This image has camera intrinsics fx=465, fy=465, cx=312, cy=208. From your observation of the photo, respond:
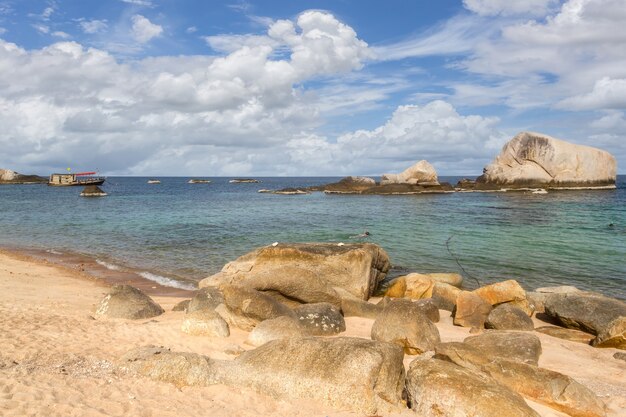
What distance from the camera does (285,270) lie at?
41.4 ft

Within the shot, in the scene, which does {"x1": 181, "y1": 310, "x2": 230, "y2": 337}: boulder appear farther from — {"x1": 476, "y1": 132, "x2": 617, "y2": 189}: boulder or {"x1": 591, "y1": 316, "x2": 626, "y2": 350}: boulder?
{"x1": 476, "y1": 132, "x2": 617, "y2": 189}: boulder

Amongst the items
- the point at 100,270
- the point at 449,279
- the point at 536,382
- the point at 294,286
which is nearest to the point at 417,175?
the point at 449,279

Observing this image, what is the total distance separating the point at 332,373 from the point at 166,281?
13.2m

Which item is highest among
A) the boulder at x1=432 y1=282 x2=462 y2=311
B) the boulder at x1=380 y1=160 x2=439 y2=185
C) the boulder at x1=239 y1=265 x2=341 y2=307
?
the boulder at x1=380 y1=160 x2=439 y2=185

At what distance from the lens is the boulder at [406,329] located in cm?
973

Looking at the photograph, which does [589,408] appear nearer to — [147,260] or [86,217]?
[147,260]

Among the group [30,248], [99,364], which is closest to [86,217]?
[30,248]

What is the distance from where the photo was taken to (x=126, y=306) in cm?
1198

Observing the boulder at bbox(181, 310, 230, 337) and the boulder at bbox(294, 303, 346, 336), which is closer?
the boulder at bbox(181, 310, 230, 337)

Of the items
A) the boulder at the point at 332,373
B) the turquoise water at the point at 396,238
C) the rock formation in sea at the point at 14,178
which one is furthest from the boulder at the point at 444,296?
the rock formation in sea at the point at 14,178

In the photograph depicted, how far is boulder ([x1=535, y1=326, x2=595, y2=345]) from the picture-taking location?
1179 centimetres

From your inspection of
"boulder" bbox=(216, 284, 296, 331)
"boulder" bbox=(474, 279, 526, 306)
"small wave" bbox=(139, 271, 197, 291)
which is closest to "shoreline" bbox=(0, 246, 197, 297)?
"small wave" bbox=(139, 271, 197, 291)

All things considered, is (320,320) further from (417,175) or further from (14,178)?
(14,178)

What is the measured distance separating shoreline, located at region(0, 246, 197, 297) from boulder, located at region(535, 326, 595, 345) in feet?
37.5
